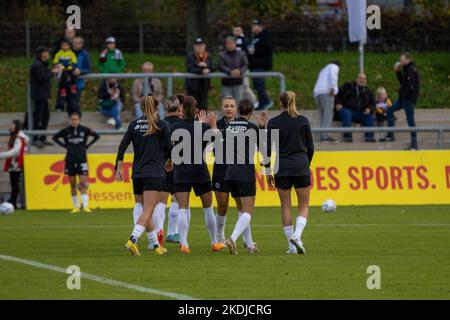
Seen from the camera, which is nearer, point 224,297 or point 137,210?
point 224,297

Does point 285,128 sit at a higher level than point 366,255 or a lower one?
higher

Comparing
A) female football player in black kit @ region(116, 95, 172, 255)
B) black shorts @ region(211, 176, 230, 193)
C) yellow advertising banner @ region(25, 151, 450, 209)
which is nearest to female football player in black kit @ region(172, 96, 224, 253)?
black shorts @ region(211, 176, 230, 193)

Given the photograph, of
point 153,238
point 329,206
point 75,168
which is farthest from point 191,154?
point 75,168

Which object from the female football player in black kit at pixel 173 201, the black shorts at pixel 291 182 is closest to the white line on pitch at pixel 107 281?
the female football player in black kit at pixel 173 201

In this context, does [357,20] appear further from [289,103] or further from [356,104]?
[289,103]

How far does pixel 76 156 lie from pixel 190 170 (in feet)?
29.8

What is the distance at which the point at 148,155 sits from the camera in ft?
50.4

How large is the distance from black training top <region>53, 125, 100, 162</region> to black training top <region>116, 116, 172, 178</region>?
9236 millimetres
